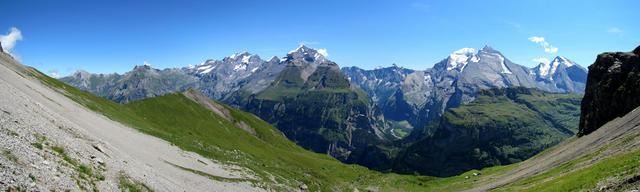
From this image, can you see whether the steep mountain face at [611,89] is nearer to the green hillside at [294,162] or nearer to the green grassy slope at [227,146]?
the green hillside at [294,162]

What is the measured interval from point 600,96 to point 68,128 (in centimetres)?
16009

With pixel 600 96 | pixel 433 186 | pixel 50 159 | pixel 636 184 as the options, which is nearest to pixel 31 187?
pixel 50 159

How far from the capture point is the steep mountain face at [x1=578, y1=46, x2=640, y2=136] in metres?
103

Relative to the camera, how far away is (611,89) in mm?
115625

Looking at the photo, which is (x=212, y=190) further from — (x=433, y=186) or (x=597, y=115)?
(x=597, y=115)

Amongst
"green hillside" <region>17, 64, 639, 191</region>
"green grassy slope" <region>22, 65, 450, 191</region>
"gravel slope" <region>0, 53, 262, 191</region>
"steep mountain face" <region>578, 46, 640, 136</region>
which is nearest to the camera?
"gravel slope" <region>0, 53, 262, 191</region>

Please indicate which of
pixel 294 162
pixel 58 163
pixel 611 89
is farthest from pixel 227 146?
pixel 611 89

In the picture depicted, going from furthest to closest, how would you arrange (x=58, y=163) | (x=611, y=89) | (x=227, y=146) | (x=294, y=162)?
1. (x=294, y=162)
2. (x=611, y=89)
3. (x=227, y=146)
4. (x=58, y=163)

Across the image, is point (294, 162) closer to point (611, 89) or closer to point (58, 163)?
point (58, 163)

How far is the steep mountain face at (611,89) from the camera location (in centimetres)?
10325

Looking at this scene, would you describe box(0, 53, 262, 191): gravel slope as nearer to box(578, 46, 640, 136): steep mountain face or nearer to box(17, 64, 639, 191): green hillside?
box(17, 64, 639, 191): green hillside

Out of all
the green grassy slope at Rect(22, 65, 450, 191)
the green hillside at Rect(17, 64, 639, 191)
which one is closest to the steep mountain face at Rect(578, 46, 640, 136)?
the green hillside at Rect(17, 64, 639, 191)

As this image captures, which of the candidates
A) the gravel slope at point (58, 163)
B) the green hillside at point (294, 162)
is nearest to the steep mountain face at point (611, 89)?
the green hillside at point (294, 162)

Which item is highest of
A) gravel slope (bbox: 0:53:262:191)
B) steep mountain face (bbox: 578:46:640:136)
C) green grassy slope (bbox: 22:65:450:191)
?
steep mountain face (bbox: 578:46:640:136)
